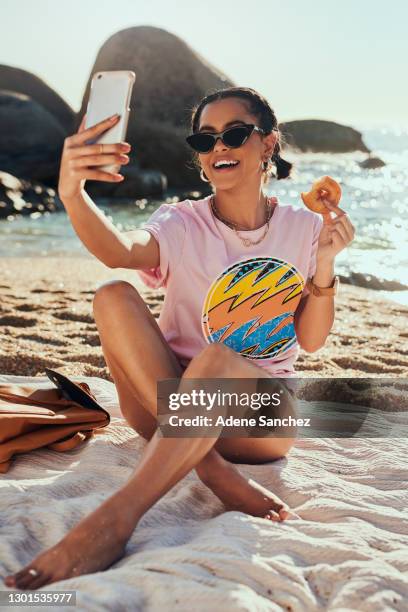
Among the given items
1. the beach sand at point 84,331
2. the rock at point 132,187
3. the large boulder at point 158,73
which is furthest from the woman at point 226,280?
the large boulder at point 158,73

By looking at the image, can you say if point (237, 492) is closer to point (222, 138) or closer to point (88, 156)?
point (88, 156)

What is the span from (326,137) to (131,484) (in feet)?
158

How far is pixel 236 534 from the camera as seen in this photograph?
232 cm

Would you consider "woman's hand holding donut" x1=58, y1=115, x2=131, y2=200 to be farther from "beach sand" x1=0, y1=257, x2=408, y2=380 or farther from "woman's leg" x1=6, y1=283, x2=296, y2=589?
"beach sand" x1=0, y1=257, x2=408, y2=380

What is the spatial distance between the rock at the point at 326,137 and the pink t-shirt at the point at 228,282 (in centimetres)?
4497

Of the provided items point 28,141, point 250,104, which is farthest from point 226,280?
point 28,141

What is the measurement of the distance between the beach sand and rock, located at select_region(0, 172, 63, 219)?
28.2ft

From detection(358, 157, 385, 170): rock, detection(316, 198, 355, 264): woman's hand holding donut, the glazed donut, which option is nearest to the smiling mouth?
the glazed donut

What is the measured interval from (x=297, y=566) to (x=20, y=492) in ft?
3.36

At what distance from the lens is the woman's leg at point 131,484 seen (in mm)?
2068

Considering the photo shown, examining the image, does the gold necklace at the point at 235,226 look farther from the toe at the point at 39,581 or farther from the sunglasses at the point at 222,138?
the toe at the point at 39,581

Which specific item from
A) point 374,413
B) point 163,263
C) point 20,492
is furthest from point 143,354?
point 374,413

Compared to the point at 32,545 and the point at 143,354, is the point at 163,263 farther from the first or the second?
the point at 32,545

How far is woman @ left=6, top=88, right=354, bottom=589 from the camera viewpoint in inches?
106
